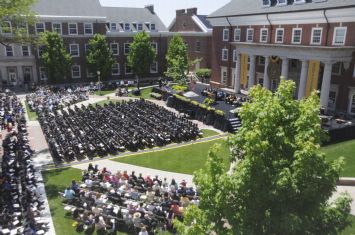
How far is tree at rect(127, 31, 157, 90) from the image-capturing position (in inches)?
2096

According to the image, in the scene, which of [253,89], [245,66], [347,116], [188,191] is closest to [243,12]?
[245,66]

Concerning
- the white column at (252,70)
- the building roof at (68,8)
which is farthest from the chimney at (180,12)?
the white column at (252,70)

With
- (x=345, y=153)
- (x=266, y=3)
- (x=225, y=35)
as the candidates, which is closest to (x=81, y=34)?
(x=225, y=35)

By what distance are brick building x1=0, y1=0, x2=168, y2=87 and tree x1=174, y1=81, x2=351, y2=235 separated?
45129 millimetres

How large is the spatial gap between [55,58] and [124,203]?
38675 mm

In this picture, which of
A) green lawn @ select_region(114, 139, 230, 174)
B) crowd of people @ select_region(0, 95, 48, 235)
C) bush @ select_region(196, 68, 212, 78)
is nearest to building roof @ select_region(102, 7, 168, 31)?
bush @ select_region(196, 68, 212, 78)

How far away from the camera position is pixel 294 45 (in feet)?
107

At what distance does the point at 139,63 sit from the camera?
54.2 metres

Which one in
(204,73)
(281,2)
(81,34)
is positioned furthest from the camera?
(204,73)

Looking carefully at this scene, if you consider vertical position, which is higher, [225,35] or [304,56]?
[225,35]

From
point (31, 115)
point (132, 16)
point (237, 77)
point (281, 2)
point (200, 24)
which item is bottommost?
point (31, 115)

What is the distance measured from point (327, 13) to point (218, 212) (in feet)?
95.7

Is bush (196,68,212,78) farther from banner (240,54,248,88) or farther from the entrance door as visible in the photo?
the entrance door

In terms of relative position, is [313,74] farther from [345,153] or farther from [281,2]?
[345,153]
